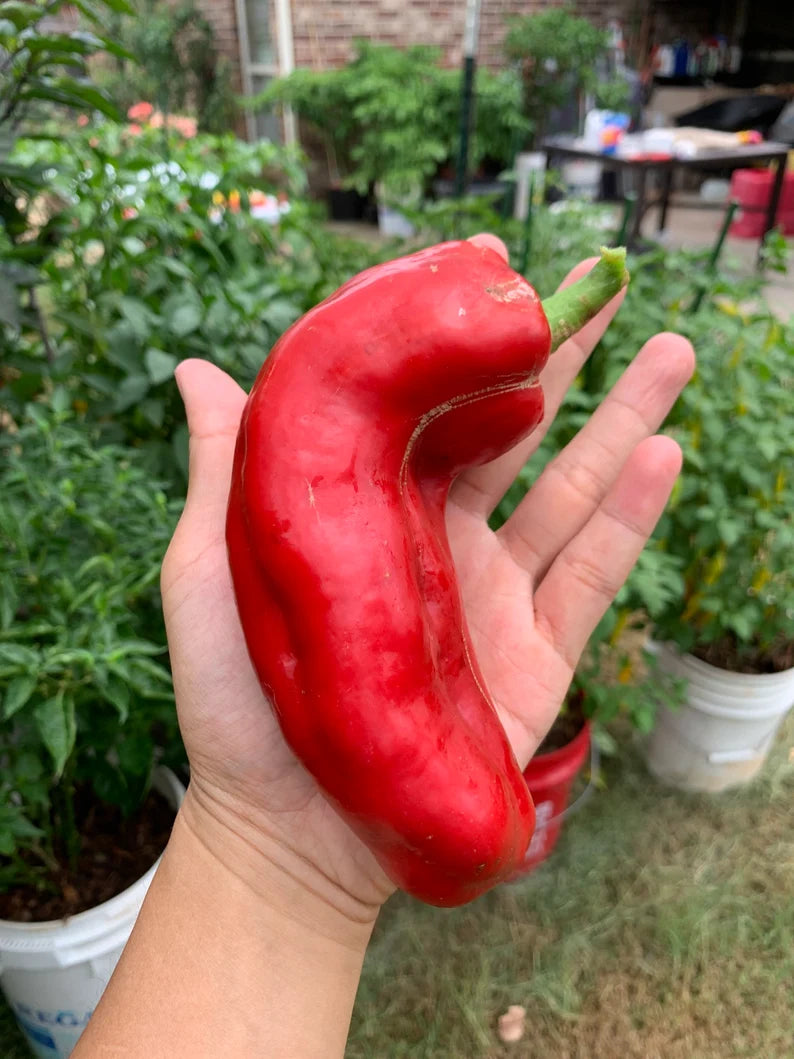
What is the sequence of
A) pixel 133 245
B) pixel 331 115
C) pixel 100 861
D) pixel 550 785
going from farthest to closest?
pixel 331 115 < pixel 133 245 < pixel 550 785 < pixel 100 861

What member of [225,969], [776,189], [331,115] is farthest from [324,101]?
[225,969]

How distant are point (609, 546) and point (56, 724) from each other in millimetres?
874

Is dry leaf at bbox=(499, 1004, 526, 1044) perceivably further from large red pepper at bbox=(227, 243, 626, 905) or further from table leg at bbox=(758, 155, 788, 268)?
table leg at bbox=(758, 155, 788, 268)

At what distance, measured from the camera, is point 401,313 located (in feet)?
3.14

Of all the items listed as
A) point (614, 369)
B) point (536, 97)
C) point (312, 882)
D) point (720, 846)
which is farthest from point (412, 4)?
point (312, 882)

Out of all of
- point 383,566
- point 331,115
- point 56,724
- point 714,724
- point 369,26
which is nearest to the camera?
point 383,566

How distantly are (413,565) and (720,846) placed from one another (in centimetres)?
160

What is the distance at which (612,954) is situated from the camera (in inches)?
73.2

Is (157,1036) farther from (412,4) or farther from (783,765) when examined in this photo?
(412,4)

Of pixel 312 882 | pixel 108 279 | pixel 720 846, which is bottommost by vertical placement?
pixel 720 846

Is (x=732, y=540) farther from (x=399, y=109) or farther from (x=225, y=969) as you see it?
(x=399, y=109)

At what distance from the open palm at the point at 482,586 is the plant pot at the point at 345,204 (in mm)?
7044

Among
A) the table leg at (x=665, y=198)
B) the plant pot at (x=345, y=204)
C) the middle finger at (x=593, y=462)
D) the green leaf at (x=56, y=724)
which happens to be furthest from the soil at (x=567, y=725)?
the plant pot at (x=345, y=204)

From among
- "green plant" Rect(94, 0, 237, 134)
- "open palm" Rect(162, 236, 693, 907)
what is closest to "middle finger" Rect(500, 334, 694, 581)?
"open palm" Rect(162, 236, 693, 907)
